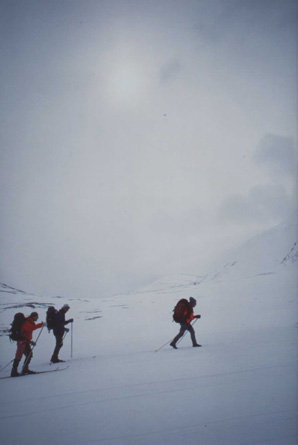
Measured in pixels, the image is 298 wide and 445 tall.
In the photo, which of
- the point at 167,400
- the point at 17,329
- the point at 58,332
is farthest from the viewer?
the point at 58,332

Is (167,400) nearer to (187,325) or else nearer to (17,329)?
(187,325)

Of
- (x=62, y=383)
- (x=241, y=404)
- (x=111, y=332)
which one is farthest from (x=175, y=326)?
(x=241, y=404)

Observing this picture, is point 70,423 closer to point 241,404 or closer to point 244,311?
point 241,404

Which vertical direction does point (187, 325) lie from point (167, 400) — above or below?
above

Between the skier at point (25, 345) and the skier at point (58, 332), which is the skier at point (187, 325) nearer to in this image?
the skier at point (58, 332)

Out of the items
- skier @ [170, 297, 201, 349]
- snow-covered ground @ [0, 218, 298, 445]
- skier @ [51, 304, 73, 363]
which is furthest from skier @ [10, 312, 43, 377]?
skier @ [170, 297, 201, 349]

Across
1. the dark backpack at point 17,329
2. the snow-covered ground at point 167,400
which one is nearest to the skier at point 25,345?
the dark backpack at point 17,329

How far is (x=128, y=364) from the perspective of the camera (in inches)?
249

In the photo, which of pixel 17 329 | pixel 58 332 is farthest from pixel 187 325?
pixel 17 329

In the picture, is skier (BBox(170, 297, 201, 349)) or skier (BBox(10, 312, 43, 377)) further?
skier (BBox(170, 297, 201, 349))

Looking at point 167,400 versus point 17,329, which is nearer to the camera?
point 167,400

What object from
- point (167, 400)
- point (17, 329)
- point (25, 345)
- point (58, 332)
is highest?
point (17, 329)

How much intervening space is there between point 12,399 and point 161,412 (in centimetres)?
304

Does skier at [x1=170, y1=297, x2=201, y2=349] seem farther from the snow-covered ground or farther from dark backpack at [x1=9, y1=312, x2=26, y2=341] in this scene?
dark backpack at [x1=9, y1=312, x2=26, y2=341]
